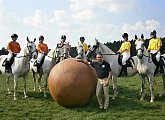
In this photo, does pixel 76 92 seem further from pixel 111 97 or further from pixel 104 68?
pixel 111 97

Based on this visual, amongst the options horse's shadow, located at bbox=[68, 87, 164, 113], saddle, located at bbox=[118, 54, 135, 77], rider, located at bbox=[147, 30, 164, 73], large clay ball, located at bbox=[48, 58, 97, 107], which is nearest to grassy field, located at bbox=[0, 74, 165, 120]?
horse's shadow, located at bbox=[68, 87, 164, 113]

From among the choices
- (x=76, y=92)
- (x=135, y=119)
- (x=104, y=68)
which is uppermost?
(x=104, y=68)

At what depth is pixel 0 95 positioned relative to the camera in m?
13.7

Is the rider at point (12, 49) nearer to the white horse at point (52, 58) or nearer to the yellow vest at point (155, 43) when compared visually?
the white horse at point (52, 58)

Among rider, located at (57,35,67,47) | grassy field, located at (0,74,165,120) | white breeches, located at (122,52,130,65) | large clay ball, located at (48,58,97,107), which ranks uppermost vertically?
rider, located at (57,35,67,47)

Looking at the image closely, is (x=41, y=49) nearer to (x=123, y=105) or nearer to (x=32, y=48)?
(x=32, y=48)

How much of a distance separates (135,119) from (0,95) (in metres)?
7.46

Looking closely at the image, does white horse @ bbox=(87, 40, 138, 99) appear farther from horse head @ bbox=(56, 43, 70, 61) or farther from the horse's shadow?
horse head @ bbox=(56, 43, 70, 61)

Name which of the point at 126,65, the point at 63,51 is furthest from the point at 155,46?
the point at 63,51

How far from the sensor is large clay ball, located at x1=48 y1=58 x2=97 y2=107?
10.2 metres

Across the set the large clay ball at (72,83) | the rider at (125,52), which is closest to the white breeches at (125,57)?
the rider at (125,52)

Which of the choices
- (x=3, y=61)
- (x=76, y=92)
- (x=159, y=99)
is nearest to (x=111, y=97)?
(x=159, y=99)

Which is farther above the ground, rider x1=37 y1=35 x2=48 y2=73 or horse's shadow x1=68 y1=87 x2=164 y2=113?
rider x1=37 y1=35 x2=48 y2=73

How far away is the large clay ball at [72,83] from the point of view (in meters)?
10.2
